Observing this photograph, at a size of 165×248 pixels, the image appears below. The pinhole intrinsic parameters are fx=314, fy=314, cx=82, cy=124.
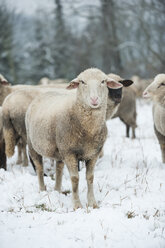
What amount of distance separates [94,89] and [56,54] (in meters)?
21.5

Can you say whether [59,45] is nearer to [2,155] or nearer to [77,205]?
[2,155]

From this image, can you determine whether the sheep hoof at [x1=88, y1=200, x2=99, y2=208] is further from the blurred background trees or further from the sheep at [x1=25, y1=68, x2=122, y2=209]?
the blurred background trees

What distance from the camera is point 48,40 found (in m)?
24.6

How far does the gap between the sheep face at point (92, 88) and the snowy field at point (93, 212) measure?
1.11 m

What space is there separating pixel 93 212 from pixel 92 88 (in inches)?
49.4

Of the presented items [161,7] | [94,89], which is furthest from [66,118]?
[161,7]

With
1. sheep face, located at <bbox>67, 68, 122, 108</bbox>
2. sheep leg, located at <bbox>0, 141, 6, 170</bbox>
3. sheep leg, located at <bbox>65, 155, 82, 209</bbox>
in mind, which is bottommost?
sheep leg, located at <bbox>0, 141, 6, 170</bbox>

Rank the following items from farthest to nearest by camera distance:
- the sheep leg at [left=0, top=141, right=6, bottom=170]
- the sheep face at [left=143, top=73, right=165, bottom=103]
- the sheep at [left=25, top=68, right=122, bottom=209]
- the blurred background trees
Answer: the blurred background trees < the sheep leg at [left=0, top=141, right=6, bottom=170] < the sheep face at [left=143, top=73, right=165, bottom=103] < the sheep at [left=25, top=68, right=122, bottom=209]

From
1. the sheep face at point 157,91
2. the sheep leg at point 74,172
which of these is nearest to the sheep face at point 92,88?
the sheep leg at point 74,172

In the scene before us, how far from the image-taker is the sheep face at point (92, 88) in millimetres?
3131

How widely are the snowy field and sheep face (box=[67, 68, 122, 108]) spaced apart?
1.11m

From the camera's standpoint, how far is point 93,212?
10.3 feet

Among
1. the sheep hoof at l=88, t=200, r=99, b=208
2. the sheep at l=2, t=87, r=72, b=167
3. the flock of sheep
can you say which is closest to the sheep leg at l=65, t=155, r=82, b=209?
the flock of sheep

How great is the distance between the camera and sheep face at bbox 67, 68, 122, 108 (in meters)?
3.13
